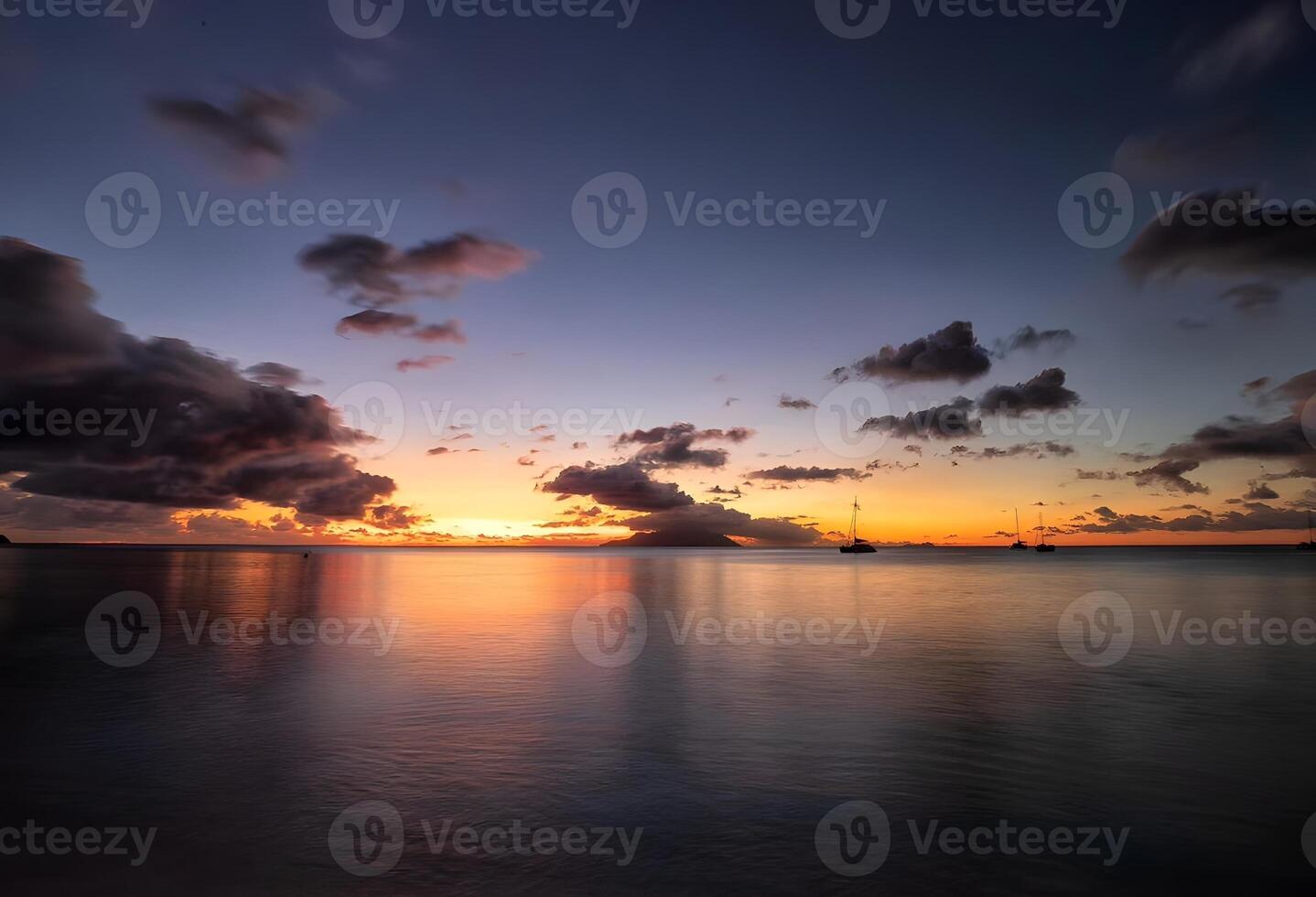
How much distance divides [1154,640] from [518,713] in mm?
35154

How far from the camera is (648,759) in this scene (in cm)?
1731

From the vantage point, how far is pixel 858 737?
1933cm

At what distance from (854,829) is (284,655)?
89.9ft

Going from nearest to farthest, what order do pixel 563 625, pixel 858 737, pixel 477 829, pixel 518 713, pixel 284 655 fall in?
pixel 477 829 < pixel 858 737 < pixel 518 713 < pixel 284 655 < pixel 563 625

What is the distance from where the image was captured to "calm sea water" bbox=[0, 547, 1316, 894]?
1138 centimetres

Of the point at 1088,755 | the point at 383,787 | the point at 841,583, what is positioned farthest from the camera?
the point at 841,583

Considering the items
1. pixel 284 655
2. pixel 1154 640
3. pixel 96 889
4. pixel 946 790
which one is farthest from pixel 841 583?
pixel 96 889

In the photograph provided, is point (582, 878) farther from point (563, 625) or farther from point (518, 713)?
point (563, 625)

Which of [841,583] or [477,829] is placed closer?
[477,829]

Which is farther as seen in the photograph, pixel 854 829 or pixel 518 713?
pixel 518 713

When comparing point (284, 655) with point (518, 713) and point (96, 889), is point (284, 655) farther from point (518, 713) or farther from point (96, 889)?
point (96, 889)

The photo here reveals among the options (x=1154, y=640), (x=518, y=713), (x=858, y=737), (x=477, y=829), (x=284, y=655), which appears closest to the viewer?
(x=477, y=829)

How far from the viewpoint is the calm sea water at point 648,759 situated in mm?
11375

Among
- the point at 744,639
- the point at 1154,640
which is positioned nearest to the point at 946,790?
the point at 744,639
